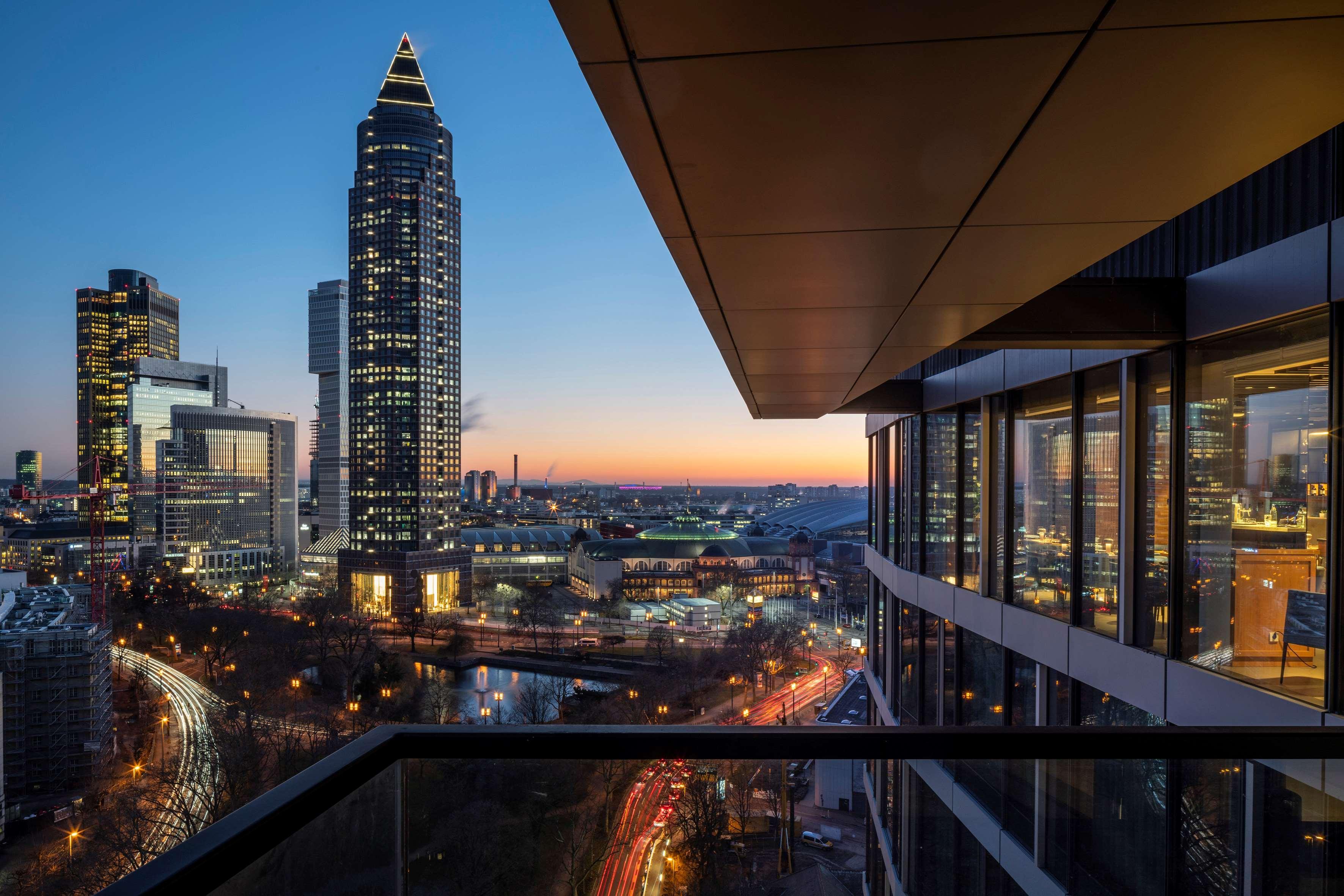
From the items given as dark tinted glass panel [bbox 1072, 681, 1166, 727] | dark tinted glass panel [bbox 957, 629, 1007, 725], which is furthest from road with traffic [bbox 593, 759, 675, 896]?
dark tinted glass panel [bbox 957, 629, 1007, 725]

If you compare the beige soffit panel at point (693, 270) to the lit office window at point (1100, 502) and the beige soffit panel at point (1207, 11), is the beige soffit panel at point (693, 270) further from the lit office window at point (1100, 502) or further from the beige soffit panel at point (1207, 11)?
the lit office window at point (1100, 502)

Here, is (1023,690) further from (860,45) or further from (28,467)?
(28,467)

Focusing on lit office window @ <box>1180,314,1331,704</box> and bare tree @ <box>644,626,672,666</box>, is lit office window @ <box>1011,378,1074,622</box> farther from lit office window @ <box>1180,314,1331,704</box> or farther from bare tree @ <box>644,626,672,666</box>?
bare tree @ <box>644,626,672,666</box>

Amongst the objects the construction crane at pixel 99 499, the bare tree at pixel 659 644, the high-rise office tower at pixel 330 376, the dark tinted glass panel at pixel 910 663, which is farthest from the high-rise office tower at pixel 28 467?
the dark tinted glass panel at pixel 910 663

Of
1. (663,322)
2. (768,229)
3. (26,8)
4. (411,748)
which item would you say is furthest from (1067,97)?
(26,8)

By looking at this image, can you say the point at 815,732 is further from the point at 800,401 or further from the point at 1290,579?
the point at 800,401

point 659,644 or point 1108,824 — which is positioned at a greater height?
point 1108,824

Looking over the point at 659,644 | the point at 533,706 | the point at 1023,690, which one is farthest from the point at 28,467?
the point at 1023,690
